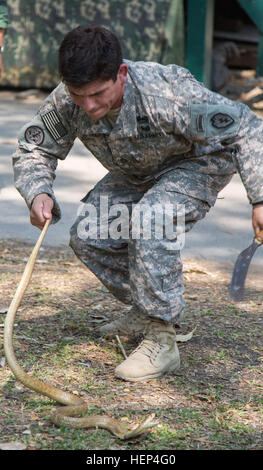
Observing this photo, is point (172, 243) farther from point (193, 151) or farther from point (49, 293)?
point (49, 293)

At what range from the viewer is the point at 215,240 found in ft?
17.4

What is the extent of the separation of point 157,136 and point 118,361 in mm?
1008

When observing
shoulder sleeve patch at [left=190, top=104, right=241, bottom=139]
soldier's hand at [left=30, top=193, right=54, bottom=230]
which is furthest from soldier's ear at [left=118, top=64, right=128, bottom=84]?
soldier's hand at [left=30, top=193, right=54, bottom=230]

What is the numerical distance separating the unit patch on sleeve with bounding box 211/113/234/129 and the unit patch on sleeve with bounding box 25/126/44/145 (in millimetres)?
768

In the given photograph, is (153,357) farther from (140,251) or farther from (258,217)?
(258,217)

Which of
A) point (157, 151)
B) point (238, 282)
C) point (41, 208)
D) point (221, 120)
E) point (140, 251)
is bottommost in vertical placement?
point (238, 282)

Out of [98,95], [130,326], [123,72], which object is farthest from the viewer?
[130,326]

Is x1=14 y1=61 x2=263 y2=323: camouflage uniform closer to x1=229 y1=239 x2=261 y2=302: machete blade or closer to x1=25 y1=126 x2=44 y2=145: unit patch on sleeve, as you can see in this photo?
x1=25 y1=126 x2=44 y2=145: unit patch on sleeve

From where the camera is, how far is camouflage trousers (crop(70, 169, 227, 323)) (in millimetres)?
2994

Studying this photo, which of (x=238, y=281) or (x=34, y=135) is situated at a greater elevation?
(x=34, y=135)

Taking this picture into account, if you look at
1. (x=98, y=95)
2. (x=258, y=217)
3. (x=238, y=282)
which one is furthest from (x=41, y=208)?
(x=238, y=282)

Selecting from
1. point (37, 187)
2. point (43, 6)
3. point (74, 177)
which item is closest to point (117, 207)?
point (37, 187)

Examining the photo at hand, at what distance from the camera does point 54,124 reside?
10.5 ft

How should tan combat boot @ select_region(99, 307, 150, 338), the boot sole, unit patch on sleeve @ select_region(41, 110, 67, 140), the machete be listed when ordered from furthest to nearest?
1. the machete
2. tan combat boot @ select_region(99, 307, 150, 338)
3. unit patch on sleeve @ select_region(41, 110, 67, 140)
4. the boot sole
